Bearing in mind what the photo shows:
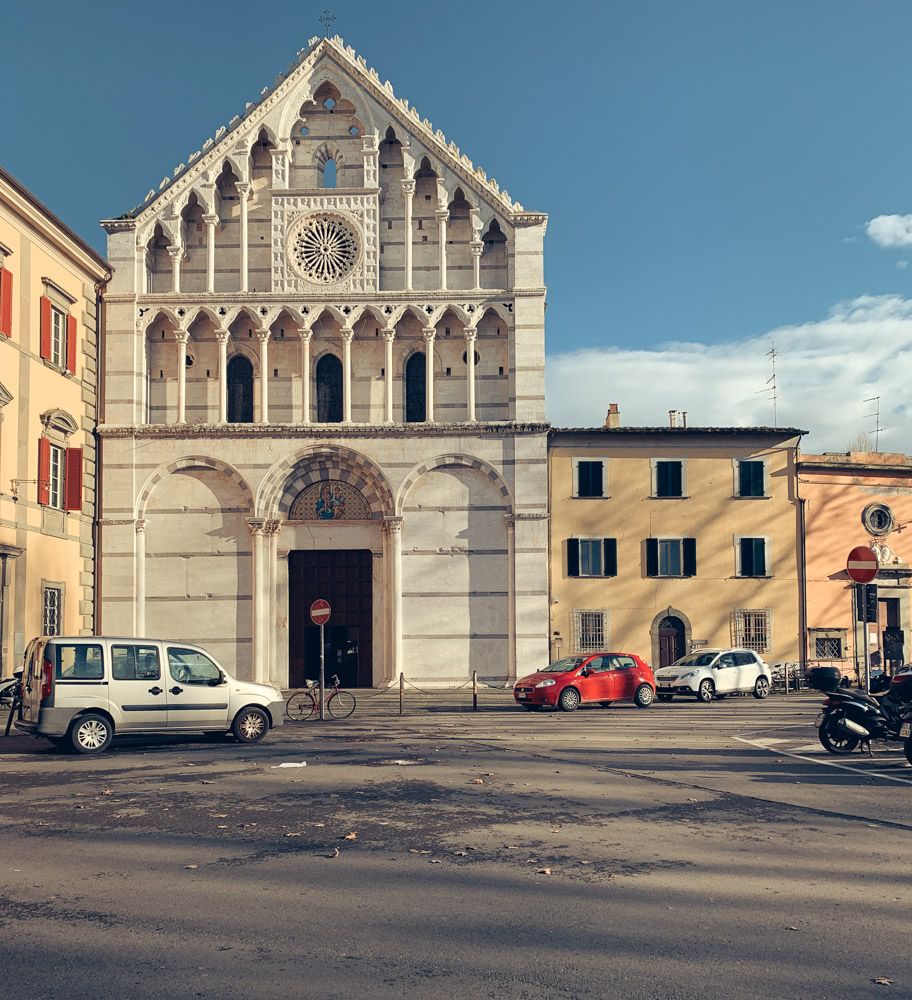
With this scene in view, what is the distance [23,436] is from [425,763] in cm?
1811

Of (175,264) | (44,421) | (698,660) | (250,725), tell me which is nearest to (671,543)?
(698,660)

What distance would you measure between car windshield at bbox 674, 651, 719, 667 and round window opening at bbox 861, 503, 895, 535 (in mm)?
10360

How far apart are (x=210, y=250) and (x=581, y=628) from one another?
56.2 feet

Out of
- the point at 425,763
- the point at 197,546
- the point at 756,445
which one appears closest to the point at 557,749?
the point at 425,763

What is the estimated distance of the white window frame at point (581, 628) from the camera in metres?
37.1

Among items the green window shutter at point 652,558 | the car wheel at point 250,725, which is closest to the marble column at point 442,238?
the green window shutter at point 652,558

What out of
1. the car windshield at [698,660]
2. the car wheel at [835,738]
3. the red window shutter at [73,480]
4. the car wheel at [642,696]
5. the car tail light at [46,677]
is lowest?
the car wheel at [642,696]

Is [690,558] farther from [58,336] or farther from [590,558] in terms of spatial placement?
[58,336]

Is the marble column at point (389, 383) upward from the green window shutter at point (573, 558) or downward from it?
upward

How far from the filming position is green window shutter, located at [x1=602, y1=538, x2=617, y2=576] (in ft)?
122

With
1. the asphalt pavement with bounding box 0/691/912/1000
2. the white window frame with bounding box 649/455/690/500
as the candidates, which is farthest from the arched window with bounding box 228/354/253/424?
the asphalt pavement with bounding box 0/691/912/1000

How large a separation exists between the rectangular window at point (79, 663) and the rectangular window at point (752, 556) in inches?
981

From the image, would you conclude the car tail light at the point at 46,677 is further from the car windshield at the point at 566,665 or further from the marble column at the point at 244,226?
the marble column at the point at 244,226

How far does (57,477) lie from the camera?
32.4 meters
